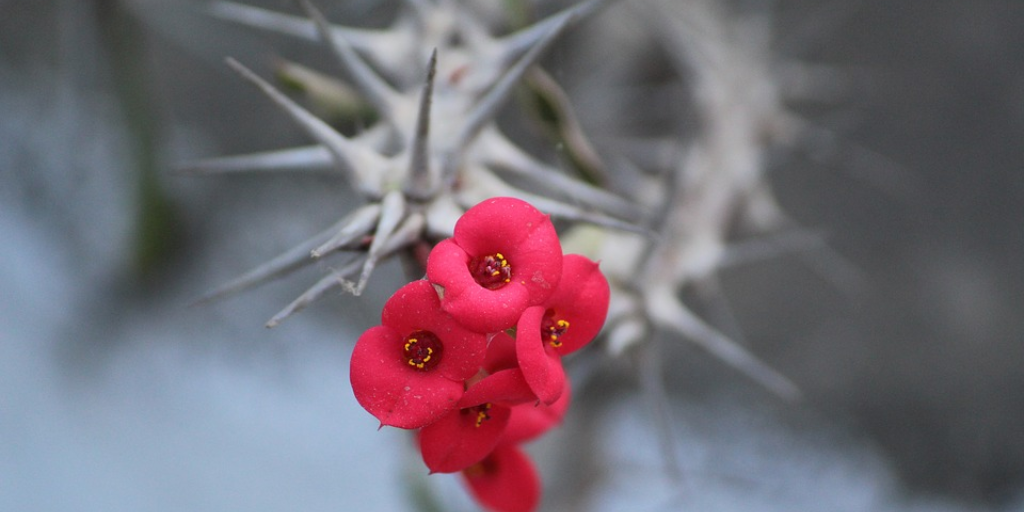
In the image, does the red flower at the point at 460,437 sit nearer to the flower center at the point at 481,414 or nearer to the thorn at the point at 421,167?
the flower center at the point at 481,414

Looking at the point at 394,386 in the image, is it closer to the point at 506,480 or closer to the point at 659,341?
the point at 506,480

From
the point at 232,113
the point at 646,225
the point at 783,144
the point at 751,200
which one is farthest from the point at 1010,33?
the point at 232,113

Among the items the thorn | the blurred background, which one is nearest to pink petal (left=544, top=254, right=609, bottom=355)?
the thorn

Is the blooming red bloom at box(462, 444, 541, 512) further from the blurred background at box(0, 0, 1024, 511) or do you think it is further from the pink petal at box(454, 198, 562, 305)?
the blurred background at box(0, 0, 1024, 511)

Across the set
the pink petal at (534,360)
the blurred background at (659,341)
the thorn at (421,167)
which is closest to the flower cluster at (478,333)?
the pink petal at (534,360)

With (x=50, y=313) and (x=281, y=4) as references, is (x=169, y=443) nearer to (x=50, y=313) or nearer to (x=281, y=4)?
(x=50, y=313)
